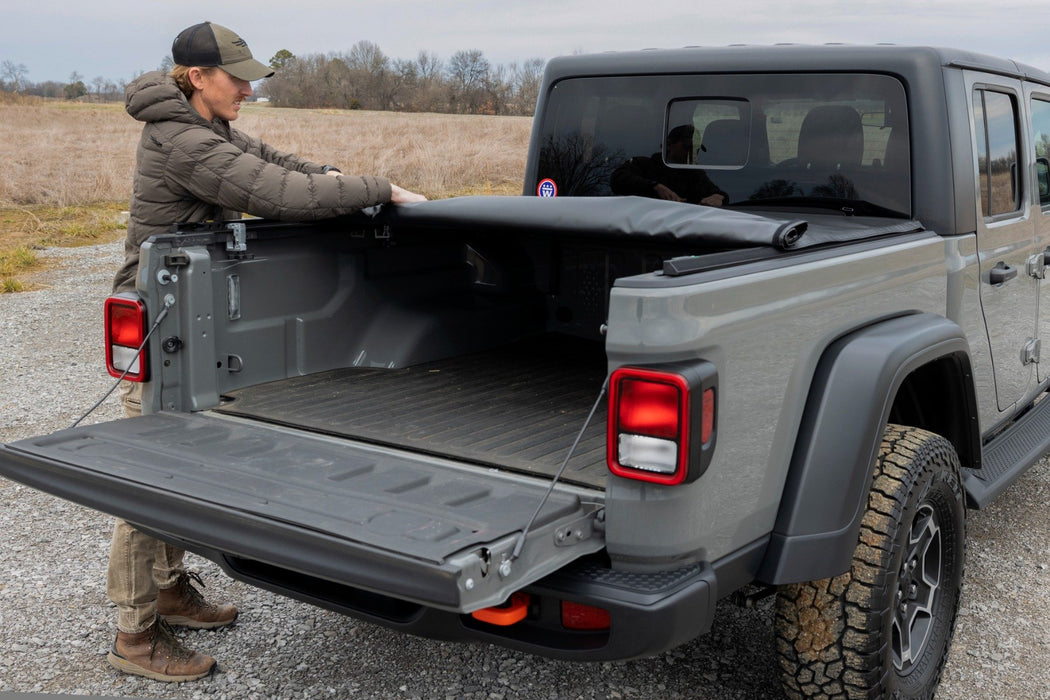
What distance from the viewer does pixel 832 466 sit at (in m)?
2.65

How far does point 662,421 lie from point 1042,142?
133 inches

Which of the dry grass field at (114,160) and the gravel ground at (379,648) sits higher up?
the dry grass field at (114,160)

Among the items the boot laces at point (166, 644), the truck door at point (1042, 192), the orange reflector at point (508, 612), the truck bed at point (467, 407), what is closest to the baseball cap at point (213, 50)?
the truck bed at point (467, 407)

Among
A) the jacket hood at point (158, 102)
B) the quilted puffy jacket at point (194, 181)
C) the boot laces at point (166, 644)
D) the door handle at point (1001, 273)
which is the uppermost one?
the jacket hood at point (158, 102)

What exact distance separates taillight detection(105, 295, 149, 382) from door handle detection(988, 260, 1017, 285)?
3015 millimetres

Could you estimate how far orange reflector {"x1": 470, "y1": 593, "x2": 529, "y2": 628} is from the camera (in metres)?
2.39

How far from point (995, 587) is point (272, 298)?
3005 mm

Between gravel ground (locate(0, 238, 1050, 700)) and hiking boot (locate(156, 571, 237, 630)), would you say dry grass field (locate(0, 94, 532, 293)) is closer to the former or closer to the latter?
gravel ground (locate(0, 238, 1050, 700))

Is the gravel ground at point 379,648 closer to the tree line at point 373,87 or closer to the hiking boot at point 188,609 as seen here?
the hiking boot at point 188,609

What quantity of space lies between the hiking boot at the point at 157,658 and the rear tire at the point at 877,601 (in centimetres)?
189

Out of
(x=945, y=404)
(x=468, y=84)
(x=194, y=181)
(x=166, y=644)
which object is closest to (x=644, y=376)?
(x=945, y=404)

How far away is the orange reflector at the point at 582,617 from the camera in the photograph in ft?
7.82

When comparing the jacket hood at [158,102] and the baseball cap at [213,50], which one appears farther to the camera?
the baseball cap at [213,50]

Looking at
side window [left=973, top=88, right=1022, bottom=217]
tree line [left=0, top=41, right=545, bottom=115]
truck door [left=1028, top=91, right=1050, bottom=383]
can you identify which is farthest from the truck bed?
tree line [left=0, top=41, right=545, bottom=115]
